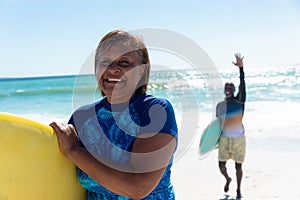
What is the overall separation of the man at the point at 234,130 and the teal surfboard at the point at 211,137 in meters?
0.27

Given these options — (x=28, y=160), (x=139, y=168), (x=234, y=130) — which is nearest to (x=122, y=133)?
(x=139, y=168)

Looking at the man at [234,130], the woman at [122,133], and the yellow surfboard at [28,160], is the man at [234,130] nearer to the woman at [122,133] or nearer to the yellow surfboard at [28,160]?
→ the woman at [122,133]

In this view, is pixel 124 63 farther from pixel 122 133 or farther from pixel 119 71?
pixel 122 133

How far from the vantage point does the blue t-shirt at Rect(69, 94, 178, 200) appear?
4.60 ft

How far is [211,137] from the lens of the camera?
6.54m

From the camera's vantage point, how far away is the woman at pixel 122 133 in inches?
53.3

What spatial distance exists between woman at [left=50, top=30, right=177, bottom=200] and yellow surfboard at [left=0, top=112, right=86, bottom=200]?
6 cm

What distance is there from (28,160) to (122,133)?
0.36 metres

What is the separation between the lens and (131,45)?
152 centimetres

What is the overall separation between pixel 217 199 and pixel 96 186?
4303 millimetres

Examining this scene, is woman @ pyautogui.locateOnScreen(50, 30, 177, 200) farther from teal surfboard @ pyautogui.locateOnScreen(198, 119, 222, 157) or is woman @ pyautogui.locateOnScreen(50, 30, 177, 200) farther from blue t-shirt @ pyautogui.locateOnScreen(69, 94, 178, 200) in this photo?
teal surfboard @ pyautogui.locateOnScreen(198, 119, 222, 157)

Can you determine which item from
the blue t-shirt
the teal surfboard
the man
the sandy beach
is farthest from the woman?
the teal surfboard

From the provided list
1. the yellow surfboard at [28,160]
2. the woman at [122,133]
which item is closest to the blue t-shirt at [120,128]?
the woman at [122,133]

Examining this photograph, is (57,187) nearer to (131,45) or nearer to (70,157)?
(70,157)
